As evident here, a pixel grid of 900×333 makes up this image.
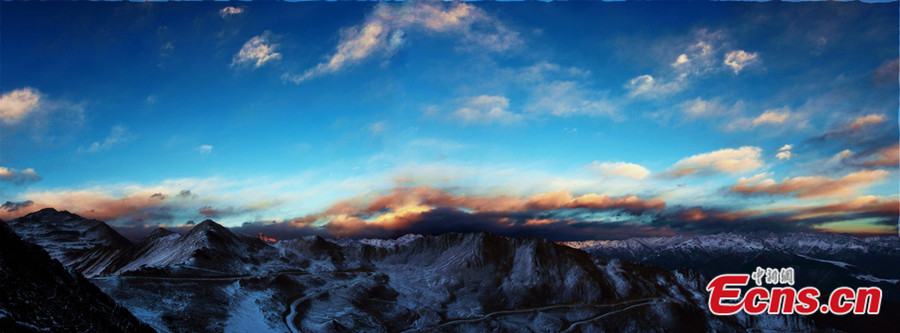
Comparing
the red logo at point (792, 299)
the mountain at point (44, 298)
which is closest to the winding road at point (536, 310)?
the mountain at point (44, 298)

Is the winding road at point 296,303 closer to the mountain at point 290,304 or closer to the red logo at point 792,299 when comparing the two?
the mountain at point 290,304

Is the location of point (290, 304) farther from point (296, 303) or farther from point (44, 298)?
point (44, 298)

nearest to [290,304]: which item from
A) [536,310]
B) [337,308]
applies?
[337,308]

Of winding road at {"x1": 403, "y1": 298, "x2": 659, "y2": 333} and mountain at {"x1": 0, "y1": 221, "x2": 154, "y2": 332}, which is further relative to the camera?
winding road at {"x1": 403, "y1": 298, "x2": 659, "y2": 333}

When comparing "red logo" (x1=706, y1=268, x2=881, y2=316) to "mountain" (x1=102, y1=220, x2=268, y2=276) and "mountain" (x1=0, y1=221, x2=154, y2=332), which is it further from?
"mountain" (x1=102, y1=220, x2=268, y2=276)

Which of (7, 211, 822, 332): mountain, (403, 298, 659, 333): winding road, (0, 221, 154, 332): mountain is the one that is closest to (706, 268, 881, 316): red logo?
(0, 221, 154, 332): mountain

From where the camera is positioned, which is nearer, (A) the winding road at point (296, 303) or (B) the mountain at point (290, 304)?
(B) the mountain at point (290, 304)

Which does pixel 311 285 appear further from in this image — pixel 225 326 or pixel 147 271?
pixel 225 326

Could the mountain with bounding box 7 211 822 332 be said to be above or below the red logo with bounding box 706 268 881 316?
below
